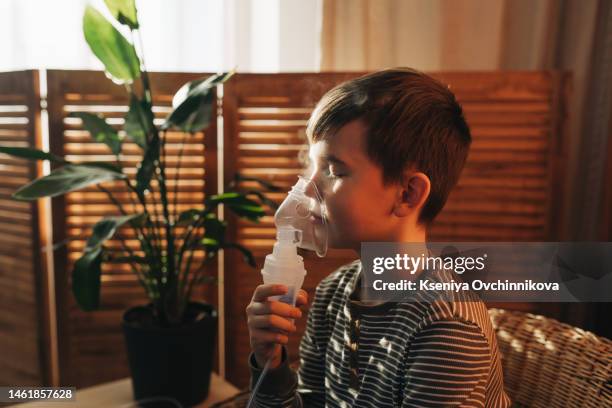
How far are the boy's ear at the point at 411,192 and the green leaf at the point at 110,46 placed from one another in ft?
2.18

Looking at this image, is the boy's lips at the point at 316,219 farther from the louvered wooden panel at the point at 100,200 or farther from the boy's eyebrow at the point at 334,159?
the louvered wooden panel at the point at 100,200

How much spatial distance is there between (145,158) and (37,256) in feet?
1.94

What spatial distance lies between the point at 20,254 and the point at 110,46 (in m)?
0.71

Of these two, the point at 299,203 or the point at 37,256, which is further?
the point at 37,256

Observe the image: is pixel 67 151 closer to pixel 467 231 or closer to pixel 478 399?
pixel 467 231

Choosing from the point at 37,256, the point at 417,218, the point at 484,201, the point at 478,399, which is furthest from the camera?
the point at 37,256

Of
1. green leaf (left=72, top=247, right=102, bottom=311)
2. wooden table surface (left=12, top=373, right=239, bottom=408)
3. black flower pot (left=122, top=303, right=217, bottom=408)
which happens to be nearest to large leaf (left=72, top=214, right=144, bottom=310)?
green leaf (left=72, top=247, right=102, bottom=311)

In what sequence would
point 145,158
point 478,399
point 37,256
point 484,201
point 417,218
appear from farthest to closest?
point 37,256
point 484,201
point 145,158
point 417,218
point 478,399

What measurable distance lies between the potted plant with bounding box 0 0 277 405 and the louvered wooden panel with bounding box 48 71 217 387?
0.10m

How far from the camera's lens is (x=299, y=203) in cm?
85

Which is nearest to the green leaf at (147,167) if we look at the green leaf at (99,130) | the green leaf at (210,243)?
the green leaf at (99,130)

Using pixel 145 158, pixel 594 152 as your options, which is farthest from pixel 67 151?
pixel 594 152

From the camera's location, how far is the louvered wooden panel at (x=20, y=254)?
1.44 meters

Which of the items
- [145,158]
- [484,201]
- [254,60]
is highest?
[254,60]
